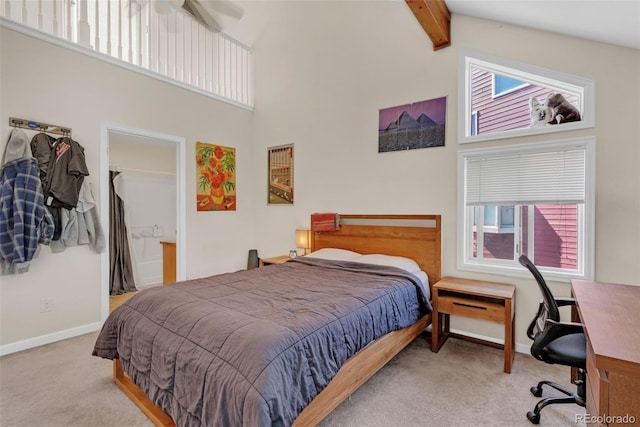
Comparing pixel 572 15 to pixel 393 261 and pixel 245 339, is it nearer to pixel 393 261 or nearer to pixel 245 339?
pixel 393 261

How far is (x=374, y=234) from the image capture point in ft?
11.6

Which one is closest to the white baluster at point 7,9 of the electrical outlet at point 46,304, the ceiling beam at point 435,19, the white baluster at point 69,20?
the white baluster at point 69,20

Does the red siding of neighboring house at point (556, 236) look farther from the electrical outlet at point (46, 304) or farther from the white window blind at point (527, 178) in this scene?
the electrical outlet at point (46, 304)

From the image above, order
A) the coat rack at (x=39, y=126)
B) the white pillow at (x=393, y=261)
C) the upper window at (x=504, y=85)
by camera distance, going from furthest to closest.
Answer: the white pillow at (x=393, y=261)
the upper window at (x=504, y=85)
the coat rack at (x=39, y=126)

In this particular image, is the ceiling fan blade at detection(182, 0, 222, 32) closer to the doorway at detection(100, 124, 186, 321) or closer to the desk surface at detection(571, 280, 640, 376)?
Answer: the doorway at detection(100, 124, 186, 321)

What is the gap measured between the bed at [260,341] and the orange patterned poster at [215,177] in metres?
1.87

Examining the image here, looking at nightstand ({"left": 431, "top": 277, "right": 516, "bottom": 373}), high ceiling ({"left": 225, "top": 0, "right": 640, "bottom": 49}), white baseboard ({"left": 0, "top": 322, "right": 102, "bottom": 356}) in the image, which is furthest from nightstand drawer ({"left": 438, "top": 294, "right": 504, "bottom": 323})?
white baseboard ({"left": 0, "top": 322, "right": 102, "bottom": 356})

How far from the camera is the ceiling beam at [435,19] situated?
2621 mm

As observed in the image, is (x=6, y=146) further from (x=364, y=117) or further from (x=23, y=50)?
(x=364, y=117)

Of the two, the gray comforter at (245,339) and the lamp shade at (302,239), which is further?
the lamp shade at (302,239)

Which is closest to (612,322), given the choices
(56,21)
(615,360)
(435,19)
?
(615,360)

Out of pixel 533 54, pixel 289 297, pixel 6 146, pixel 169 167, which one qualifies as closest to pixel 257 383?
pixel 289 297

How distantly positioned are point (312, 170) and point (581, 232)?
9.53 feet

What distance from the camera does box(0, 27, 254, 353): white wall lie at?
2.72m
